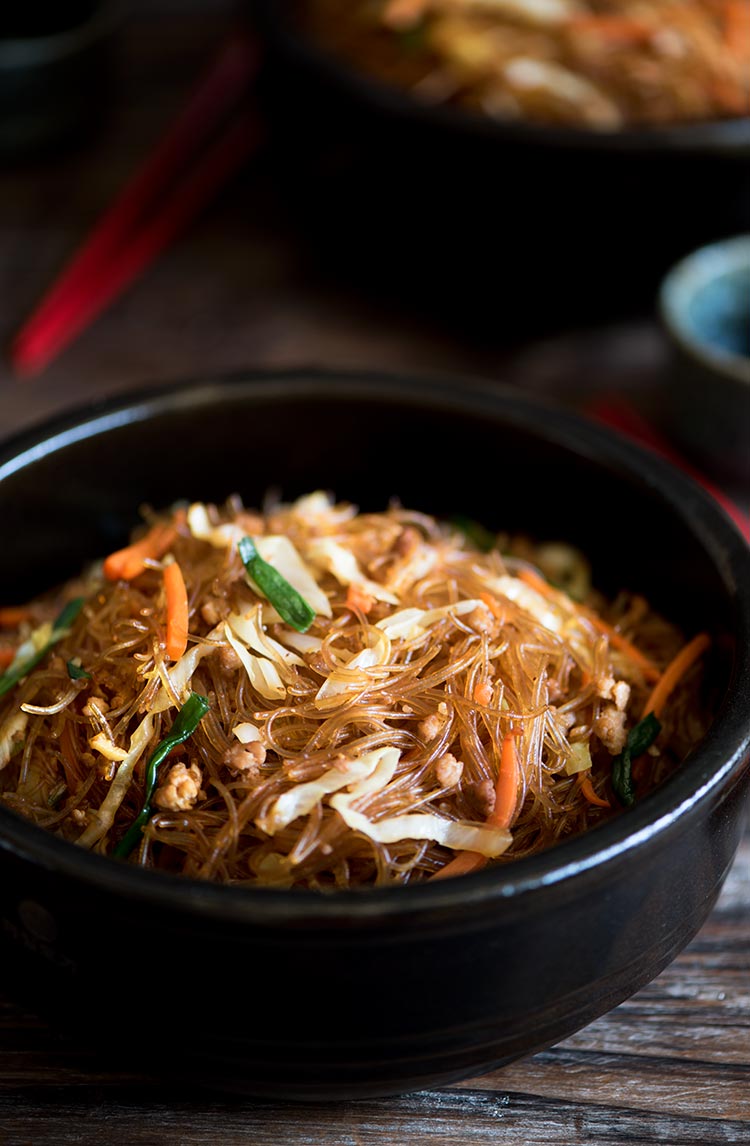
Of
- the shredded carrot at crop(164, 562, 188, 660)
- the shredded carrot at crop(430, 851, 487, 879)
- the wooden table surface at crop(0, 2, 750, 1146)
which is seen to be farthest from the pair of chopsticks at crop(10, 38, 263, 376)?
the shredded carrot at crop(430, 851, 487, 879)

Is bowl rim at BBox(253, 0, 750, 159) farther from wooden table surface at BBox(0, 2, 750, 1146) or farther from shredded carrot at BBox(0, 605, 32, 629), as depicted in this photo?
shredded carrot at BBox(0, 605, 32, 629)

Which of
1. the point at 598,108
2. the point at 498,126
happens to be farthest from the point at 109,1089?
the point at 598,108

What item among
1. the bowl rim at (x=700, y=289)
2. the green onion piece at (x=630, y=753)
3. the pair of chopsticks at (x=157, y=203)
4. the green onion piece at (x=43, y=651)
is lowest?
the bowl rim at (x=700, y=289)

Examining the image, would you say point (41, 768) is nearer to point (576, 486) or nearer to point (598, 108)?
point (576, 486)

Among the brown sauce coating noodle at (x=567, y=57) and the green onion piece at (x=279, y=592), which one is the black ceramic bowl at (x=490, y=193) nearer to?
the brown sauce coating noodle at (x=567, y=57)

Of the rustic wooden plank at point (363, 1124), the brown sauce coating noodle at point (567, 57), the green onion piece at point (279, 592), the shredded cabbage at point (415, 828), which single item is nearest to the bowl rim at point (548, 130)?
the brown sauce coating noodle at point (567, 57)

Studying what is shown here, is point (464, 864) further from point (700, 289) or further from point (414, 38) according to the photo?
point (414, 38)

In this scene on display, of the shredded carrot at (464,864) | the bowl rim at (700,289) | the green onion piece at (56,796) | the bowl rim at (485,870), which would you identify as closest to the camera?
the bowl rim at (485,870)
